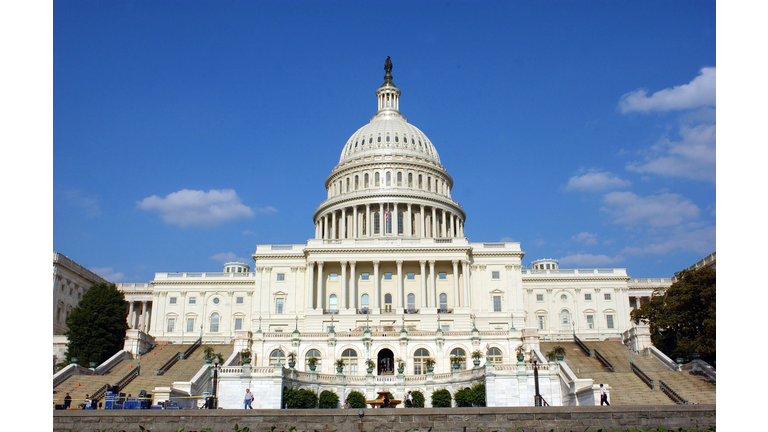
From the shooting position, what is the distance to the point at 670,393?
4162cm

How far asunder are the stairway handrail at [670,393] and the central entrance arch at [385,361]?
66.2 feet

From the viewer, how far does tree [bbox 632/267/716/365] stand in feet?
152

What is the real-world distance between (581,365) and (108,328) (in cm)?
4332

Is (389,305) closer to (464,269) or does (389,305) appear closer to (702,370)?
(464,269)

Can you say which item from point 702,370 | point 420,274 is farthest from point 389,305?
point 702,370

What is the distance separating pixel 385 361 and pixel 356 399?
36.7 ft

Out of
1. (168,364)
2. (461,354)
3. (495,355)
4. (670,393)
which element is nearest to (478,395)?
(461,354)

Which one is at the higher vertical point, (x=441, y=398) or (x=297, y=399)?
(x=297, y=399)

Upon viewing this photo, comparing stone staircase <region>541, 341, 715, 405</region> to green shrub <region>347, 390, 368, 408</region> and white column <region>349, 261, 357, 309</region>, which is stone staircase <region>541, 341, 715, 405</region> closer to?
green shrub <region>347, 390, 368, 408</region>

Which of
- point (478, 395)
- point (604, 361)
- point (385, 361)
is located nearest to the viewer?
point (478, 395)

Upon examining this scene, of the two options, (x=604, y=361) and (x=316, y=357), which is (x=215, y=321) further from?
(x=604, y=361)

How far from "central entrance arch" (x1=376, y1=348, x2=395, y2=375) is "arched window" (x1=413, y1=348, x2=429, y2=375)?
1.78m

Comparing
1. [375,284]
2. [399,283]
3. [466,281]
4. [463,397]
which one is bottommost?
[463,397]

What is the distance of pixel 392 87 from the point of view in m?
118
